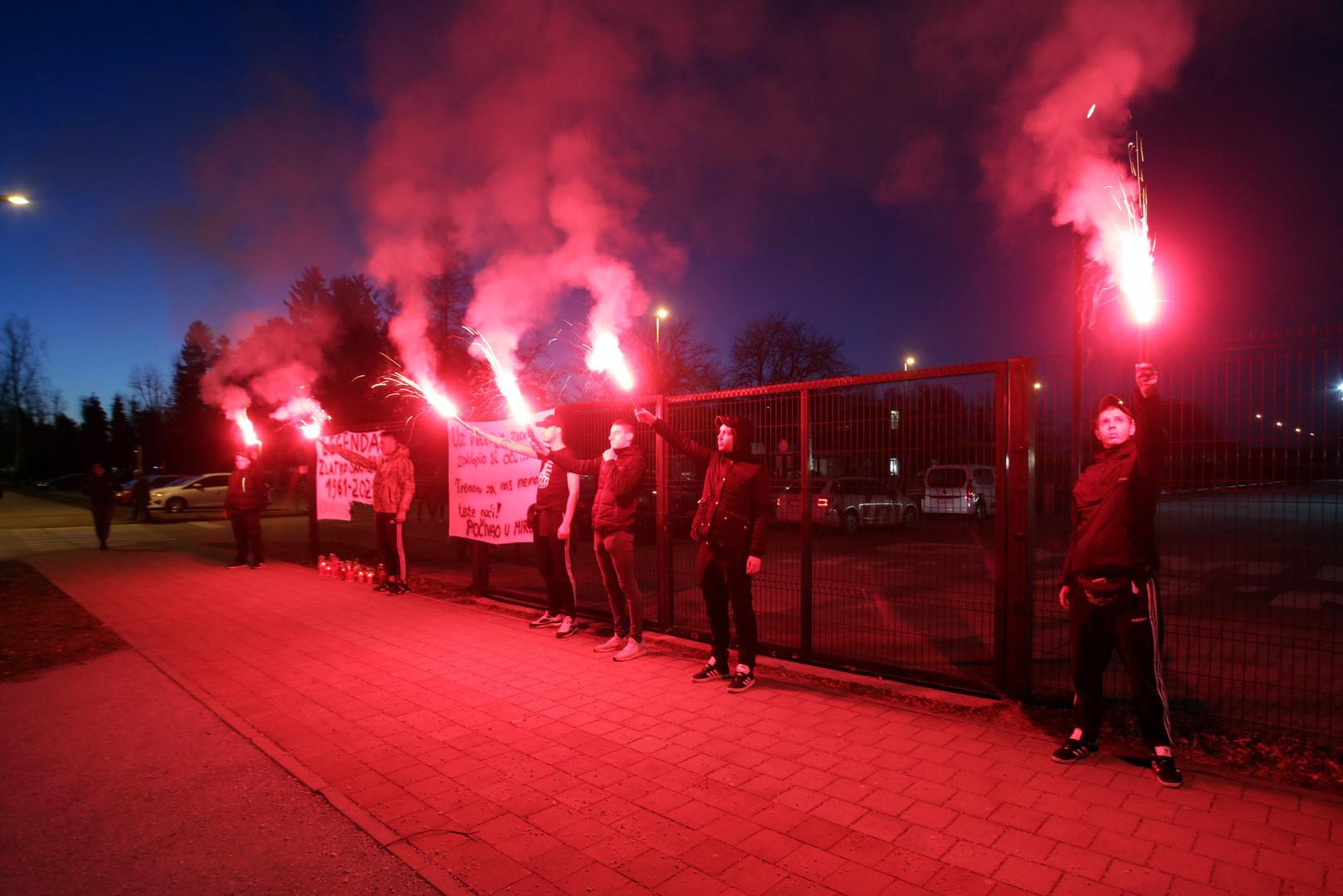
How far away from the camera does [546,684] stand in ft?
19.6

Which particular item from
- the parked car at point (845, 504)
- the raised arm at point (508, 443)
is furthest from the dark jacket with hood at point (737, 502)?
the raised arm at point (508, 443)

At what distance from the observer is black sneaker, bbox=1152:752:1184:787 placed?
3941 mm

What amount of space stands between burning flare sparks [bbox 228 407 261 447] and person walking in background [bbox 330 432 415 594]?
3.91 m

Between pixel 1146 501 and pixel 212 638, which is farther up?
pixel 1146 501

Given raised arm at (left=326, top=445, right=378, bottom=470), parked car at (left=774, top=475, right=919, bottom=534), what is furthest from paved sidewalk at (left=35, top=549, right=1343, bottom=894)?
raised arm at (left=326, top=445, right=378, bottom=470)

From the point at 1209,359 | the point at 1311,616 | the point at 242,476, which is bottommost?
the point at 1311,616

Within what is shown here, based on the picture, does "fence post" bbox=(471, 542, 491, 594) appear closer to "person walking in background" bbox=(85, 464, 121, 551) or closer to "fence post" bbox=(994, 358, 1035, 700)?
"fence post" bbox=(994, 358, 1035, 700)

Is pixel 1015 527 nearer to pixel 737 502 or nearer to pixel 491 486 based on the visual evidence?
Result: pixel 737 502

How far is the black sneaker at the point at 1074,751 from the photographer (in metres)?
4.29

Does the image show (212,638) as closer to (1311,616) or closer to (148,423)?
(1311,616)

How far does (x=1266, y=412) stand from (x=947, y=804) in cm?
314

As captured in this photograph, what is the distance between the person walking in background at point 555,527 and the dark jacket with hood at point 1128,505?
463 centimetres

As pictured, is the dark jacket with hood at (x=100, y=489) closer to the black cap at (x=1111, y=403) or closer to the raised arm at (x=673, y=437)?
the raised arm at (x=673, y=437)

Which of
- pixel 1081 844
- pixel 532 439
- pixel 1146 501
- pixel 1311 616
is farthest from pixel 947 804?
pixel 1311 616
